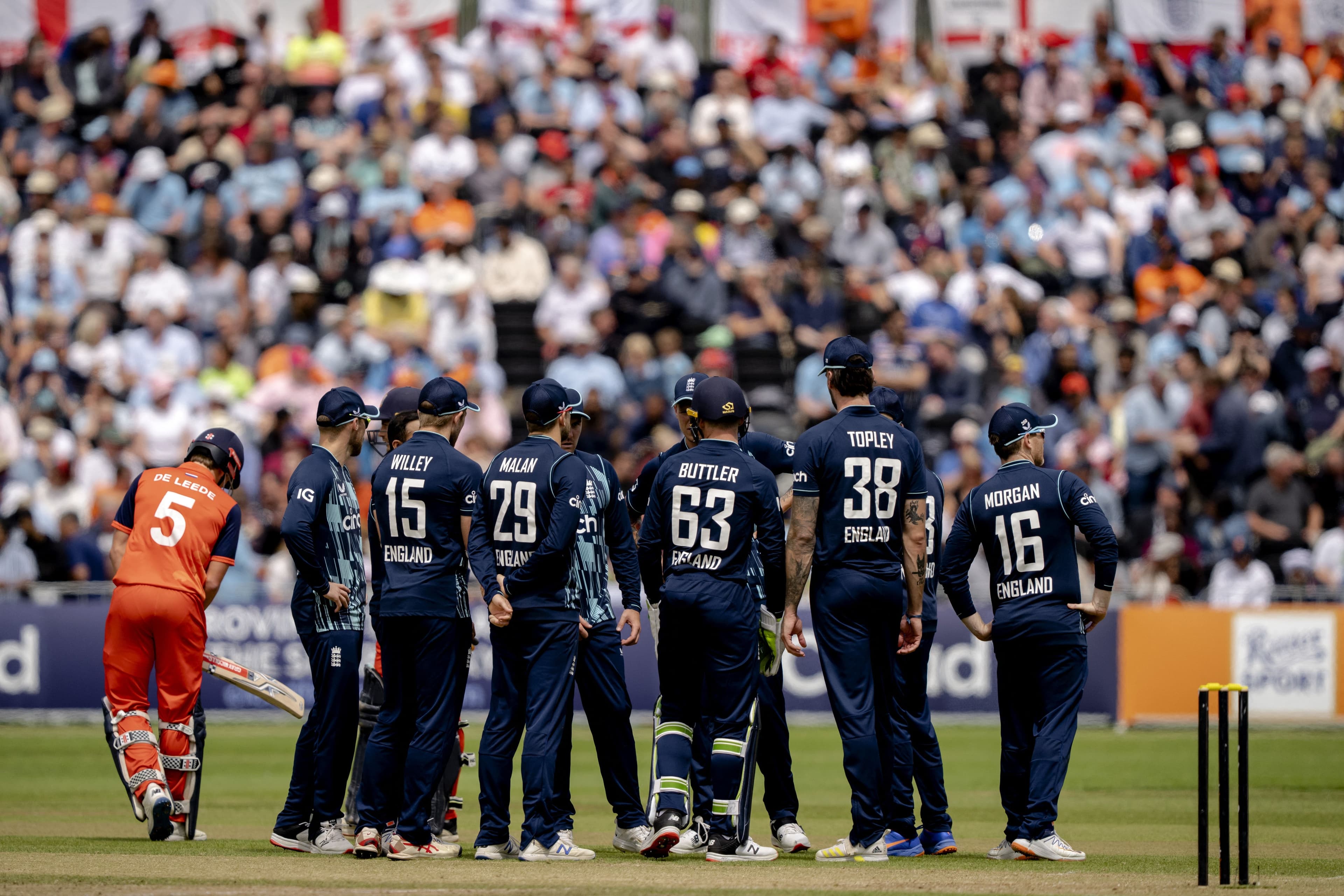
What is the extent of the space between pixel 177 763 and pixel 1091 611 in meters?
5.69

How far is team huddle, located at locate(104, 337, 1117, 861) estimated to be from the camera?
10.5 metres

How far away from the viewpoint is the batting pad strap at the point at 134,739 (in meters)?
11.2

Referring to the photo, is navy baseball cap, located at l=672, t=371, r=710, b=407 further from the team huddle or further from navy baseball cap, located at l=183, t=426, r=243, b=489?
navy baseball cap, located at l=183, t=426, r=243, b=489

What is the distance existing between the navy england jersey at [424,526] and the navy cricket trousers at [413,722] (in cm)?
11

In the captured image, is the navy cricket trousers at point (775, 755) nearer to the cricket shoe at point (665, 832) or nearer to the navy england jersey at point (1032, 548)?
the cricket shoe at point (665, 832)

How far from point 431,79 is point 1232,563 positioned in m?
14.6

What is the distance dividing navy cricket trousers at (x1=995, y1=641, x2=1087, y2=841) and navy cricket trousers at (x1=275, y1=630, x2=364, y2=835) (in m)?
3.85

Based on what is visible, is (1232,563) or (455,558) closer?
(455,558)

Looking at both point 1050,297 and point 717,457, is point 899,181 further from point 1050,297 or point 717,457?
point 717,457

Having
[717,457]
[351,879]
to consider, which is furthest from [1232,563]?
[351,879]

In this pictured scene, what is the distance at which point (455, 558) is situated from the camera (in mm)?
10789

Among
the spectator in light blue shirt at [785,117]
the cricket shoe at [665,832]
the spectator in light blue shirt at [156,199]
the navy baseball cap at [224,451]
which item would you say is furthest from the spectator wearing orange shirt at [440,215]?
the cricket shoe at [665,832]

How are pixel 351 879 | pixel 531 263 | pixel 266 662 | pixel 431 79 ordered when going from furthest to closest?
pixel 431 79 → pixel 531 263 → pixel 266 662 → pixel 351 879

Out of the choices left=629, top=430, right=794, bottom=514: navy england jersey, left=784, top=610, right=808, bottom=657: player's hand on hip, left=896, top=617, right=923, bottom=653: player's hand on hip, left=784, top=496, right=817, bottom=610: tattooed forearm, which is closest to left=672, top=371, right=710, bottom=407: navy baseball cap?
left=629, top=430, right=794, bottom=514: navy england jersey
